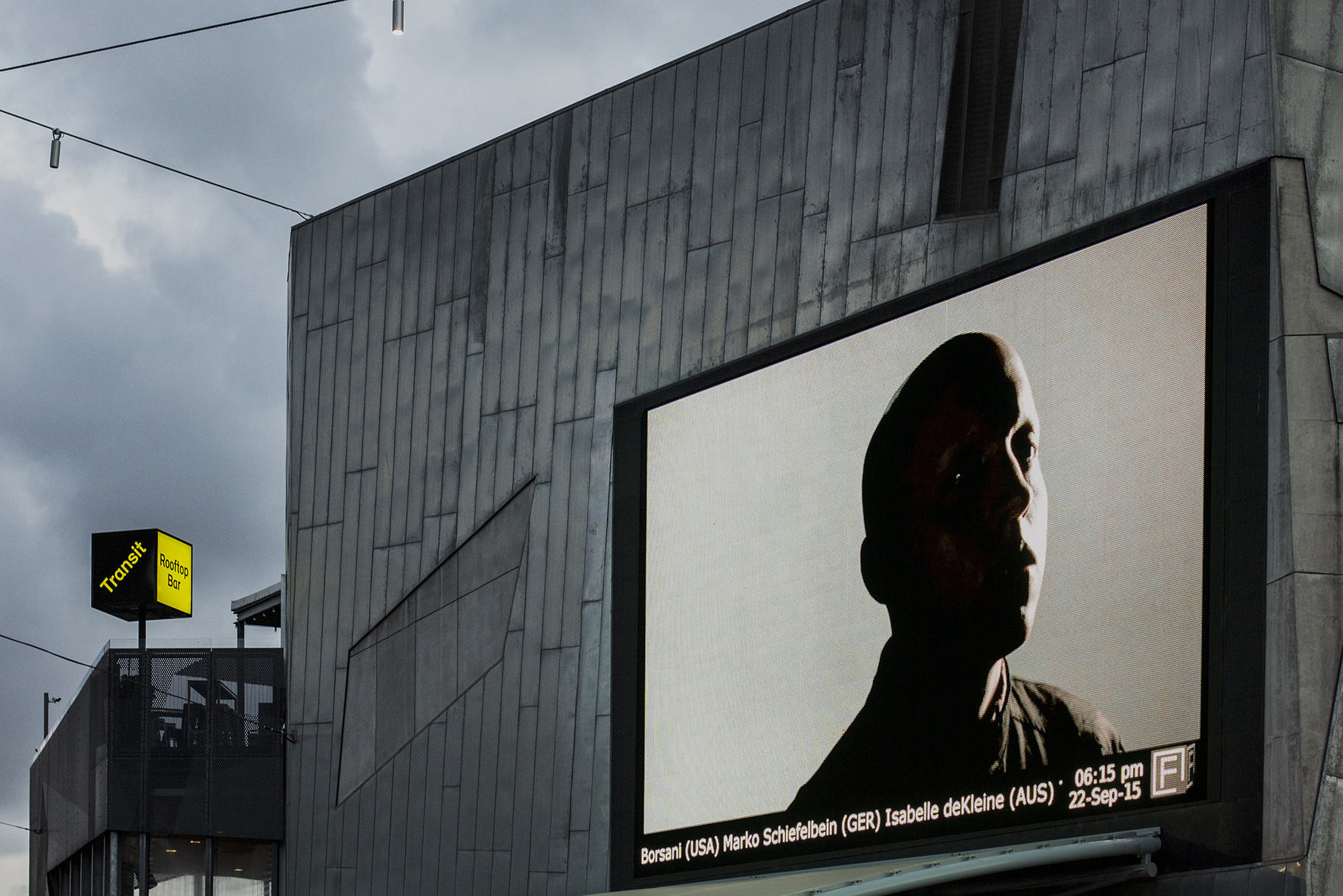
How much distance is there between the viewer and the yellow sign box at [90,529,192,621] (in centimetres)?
2314

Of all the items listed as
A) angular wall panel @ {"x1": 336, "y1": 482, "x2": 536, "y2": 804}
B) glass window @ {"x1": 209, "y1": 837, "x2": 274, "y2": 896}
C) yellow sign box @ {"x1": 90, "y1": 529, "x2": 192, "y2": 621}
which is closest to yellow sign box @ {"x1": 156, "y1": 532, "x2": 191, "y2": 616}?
yellow sign box @ {"x1": 90, "y1": 529, "x2": 192, "y2": 621}

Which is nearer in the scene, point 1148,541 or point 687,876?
point 1148,541

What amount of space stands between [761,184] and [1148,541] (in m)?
5.86

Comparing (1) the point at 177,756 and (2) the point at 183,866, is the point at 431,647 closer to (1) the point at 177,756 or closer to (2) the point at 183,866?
(1) the point at 177,756

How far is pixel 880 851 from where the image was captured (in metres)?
13.2

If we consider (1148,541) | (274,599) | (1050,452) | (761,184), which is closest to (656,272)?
(761,184)

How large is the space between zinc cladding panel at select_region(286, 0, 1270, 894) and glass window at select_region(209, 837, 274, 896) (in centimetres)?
70

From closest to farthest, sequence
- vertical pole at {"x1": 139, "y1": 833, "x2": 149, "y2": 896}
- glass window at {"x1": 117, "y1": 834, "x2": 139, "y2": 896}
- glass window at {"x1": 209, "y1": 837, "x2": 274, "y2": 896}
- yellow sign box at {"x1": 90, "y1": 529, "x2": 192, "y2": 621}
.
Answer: glass window at {"x1": 209, "y1": 837, "x2": 274, "y2": 896}
vertical pole at {"x1": 139, "y1": 833, "x2": 149, "y2": 896}
glass window at {"x1": 117, "y1": 834, "x2": 139, "y2": 896}
yellow sign box at {"x1": 90, "y1": 529, "x2": 192, "y2": 621}

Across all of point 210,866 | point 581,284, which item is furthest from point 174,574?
point 581,284

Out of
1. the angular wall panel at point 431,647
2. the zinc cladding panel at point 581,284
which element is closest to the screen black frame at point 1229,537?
the zinc cladding panel at point 581,284

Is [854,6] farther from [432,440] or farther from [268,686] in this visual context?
[268,686]

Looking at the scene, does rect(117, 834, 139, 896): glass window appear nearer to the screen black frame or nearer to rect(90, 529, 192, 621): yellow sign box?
rect(90, 529, 192, 621): yellow sign box

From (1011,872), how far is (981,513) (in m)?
2.98

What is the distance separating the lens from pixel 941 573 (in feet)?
43.4
